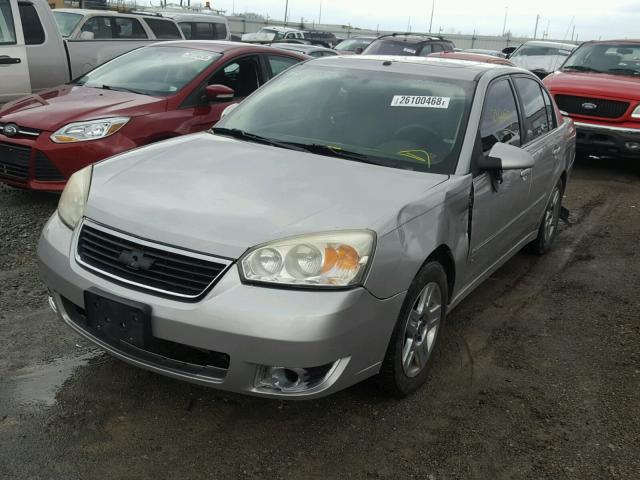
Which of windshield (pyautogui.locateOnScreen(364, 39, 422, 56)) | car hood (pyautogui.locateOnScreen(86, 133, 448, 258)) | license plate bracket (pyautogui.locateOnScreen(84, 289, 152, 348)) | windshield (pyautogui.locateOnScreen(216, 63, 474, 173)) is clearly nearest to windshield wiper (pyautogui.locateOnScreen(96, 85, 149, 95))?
windshield (pyautogui.locateOnScreen(216, 63, 474, 173))

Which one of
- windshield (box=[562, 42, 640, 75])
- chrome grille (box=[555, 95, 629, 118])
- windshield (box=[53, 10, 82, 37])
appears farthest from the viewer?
windshield (box=[53, 10, 82, 37])

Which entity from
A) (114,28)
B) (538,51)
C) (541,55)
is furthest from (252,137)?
(538,51)

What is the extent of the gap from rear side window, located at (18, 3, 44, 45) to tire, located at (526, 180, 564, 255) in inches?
253

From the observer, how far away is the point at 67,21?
11312 mm

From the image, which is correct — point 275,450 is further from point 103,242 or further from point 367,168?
point 367,168

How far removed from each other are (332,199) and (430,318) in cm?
81

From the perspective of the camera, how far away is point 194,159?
132 inches

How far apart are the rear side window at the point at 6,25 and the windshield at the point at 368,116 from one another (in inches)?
190

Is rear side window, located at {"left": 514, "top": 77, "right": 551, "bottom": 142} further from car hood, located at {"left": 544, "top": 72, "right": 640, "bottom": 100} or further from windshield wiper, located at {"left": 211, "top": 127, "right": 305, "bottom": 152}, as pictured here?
car hood, located at {"left": 544, "top": 72, "right": 640, "bottom": 100}

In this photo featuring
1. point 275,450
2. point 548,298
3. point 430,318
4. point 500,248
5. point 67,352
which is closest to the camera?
point 275,450

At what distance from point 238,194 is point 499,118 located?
1.88 metres

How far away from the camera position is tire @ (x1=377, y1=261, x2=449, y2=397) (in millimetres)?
2895

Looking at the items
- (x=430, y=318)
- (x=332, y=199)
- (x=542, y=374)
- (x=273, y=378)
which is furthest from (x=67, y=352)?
(x=542, y=374)

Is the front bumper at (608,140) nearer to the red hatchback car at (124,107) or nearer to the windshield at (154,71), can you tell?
the red hatchback car at (124,107)
